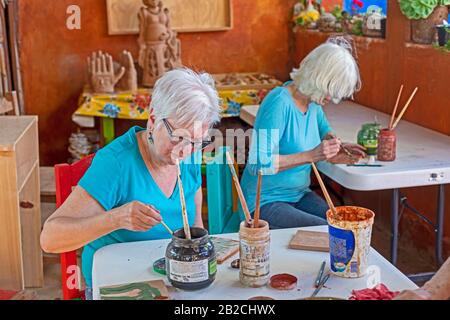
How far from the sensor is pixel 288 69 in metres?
4.83

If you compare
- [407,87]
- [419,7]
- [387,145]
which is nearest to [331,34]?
[407,87]

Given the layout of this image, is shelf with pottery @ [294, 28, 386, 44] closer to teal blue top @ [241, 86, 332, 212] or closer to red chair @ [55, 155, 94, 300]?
teal blue top @ [241, 86, 332, 212]

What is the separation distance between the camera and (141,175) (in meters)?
1.71

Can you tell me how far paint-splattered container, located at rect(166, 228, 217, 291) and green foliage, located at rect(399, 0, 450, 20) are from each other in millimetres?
2045

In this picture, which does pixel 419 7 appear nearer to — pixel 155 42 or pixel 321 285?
pixel 155 42

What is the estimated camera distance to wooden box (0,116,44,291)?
2637mm

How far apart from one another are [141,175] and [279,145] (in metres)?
0.92

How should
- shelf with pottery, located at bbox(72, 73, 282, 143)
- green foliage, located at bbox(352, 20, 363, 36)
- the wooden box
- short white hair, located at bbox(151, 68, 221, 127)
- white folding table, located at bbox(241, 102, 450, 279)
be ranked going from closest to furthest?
short white hair, located at bbox(151, 68, 221, 127) < white folding table, located at bbox(241, 102, 450, 279) < the wooden box < green foliage, located at bbox(352, 20, 363, 36) < shelf with pottery, located at bbox(72, 73, 282, 143)

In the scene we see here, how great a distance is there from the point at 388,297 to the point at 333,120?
2050 millimetres

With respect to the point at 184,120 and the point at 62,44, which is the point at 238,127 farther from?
the point at 184,120

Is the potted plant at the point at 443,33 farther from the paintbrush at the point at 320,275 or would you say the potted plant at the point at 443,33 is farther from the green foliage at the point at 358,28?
the paintbrush at the point at 320,275

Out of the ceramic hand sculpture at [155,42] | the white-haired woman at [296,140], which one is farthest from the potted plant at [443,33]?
the ceramic hand sculpture at [155,42]

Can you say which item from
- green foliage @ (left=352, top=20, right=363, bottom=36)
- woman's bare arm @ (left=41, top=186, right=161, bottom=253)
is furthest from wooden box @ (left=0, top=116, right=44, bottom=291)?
green foliage @ (left=352, top=20, right=363, bottom=36)

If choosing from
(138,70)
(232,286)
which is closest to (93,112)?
(138,70)
